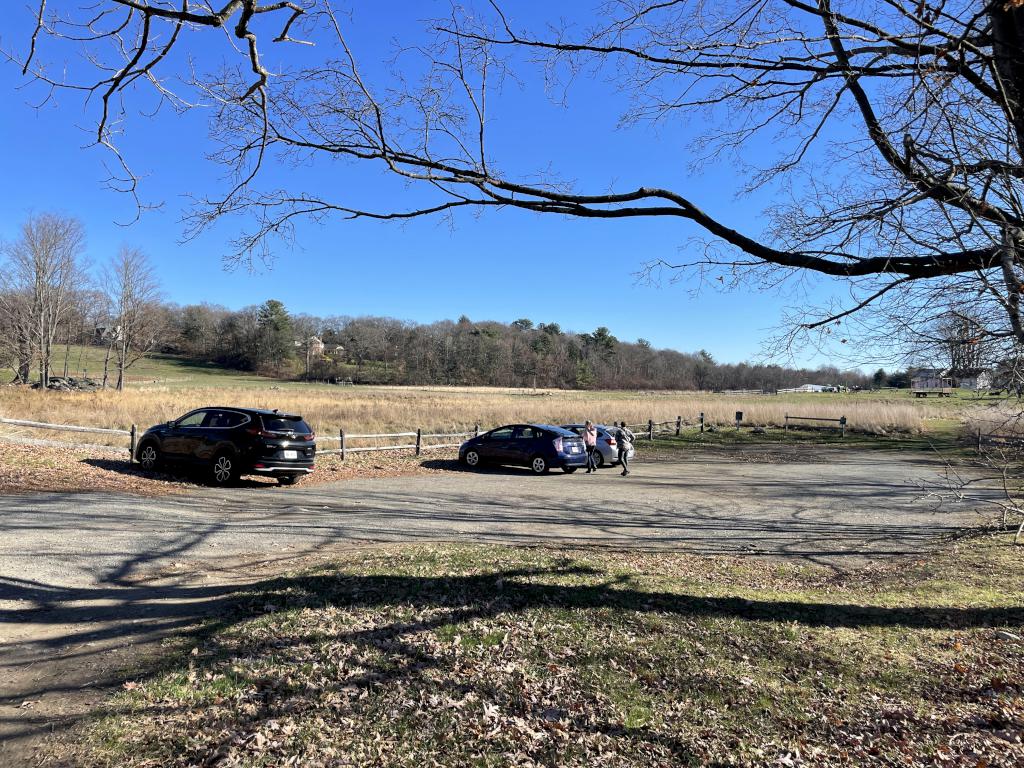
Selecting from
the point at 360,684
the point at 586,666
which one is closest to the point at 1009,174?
the point at 586,666

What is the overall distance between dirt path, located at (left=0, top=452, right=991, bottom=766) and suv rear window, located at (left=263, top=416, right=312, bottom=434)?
52.8 inches

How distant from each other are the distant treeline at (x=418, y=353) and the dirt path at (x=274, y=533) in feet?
283

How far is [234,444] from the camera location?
13133 mm

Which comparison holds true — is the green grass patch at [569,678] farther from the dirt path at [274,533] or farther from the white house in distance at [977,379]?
the white house in distance at [977,379]

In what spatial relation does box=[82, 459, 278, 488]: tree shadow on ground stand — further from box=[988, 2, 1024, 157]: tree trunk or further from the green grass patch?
box=[988, 2, 1024, 157]: tree trunk

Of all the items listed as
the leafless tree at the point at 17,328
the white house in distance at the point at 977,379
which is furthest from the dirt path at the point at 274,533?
the leafless tree at the point at 17,328

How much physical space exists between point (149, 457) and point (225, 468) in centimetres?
239

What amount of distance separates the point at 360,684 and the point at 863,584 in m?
6.08

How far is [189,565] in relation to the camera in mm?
6684

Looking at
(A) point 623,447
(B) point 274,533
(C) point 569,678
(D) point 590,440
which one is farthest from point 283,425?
(C) point 569,678

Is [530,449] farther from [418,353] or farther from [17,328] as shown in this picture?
[418,353]

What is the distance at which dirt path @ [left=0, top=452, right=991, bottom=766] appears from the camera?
14.3 feet

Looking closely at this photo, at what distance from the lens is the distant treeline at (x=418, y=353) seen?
104 m

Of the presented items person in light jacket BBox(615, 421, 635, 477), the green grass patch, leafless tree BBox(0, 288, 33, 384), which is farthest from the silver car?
leafless tree BBox(0, 288, 33, 384)
